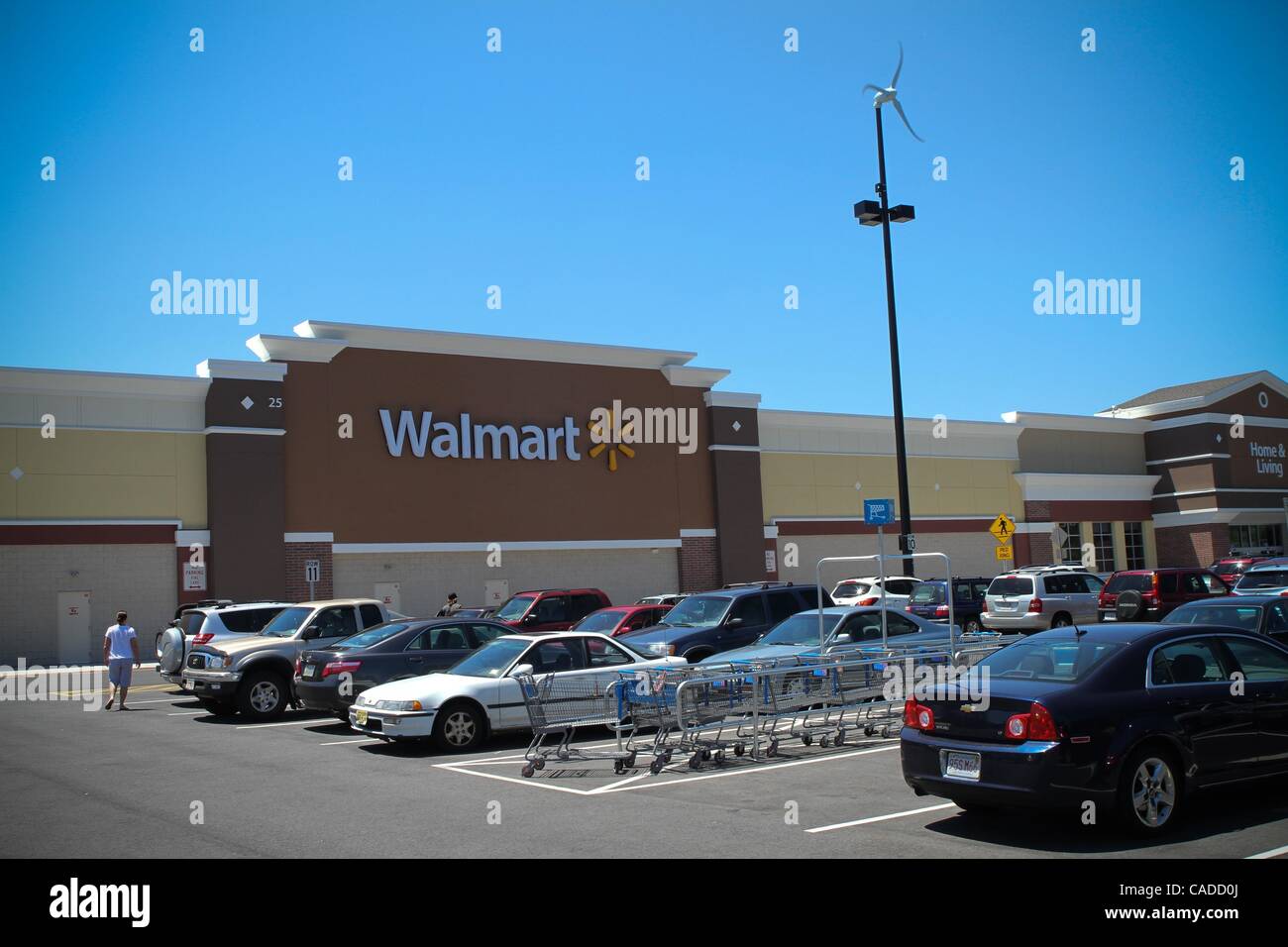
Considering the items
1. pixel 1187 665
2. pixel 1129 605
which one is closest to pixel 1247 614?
pixel 1187 665

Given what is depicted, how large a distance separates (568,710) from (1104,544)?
42.8 m

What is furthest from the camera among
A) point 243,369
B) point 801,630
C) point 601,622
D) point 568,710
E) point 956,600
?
point 243,369

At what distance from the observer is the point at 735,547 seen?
39844 millimetres

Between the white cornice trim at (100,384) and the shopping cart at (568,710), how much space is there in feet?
70.7

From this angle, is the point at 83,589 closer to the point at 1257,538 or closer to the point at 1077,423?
the point at 1077,423

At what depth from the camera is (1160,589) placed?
90.6 ft

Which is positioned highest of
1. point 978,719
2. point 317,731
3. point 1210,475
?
point 1210,475

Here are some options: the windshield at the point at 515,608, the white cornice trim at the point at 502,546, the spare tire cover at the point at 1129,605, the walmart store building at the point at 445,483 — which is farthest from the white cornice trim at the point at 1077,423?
the windshield at the point at 515,608

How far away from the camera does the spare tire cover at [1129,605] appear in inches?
1005
